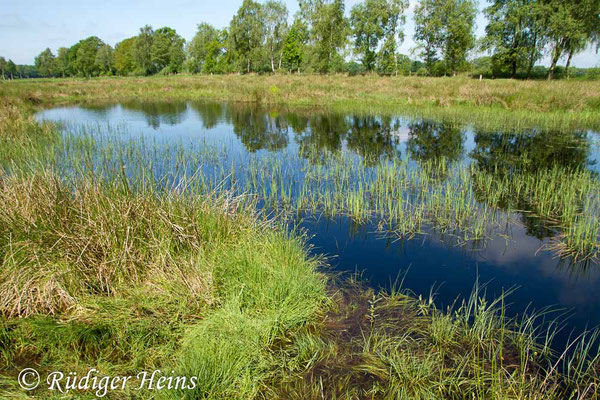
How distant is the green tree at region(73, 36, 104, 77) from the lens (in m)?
81.9

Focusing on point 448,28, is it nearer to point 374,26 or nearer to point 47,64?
point 374,26

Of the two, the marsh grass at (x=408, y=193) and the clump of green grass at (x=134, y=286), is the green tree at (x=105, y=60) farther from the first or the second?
the clump of green grass at (x=134, y=286)

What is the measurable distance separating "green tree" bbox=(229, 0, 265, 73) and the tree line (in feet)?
0.50

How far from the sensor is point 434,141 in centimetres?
1395

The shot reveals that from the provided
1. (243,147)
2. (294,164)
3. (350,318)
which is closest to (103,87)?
(243,147)

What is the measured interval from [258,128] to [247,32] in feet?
160

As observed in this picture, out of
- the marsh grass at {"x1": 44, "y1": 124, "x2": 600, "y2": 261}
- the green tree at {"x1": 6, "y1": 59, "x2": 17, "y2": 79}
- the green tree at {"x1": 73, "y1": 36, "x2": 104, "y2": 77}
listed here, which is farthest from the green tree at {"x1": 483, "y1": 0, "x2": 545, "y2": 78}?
the green tree at {"x1": 6, "y1": 59, "x2": 17, "y2": 79}

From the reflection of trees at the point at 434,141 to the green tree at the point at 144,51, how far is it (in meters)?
75.9

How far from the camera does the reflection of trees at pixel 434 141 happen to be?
466 inches

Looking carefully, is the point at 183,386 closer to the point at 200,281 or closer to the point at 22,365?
the point at 200,281

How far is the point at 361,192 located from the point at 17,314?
238 inches

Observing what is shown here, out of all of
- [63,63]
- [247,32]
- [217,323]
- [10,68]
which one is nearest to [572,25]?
[247,32]

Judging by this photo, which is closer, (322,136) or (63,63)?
(322,136)

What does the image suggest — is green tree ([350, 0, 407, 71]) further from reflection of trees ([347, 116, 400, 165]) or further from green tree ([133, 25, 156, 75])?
green tree ([133, 25, 156, 75])
